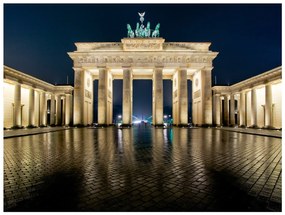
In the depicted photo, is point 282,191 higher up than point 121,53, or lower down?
lower down

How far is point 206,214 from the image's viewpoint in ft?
9.74

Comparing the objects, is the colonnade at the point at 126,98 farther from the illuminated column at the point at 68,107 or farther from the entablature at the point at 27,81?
the entablature at the point at 27,81

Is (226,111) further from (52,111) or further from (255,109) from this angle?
(52,111)

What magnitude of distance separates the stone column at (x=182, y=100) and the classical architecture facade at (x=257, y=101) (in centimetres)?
871

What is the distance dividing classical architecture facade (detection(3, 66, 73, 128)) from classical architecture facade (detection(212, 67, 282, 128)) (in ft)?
118

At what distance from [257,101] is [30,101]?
43.9 metres

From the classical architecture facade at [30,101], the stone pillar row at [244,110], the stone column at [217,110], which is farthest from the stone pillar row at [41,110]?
the stone pillar row at [244,110]

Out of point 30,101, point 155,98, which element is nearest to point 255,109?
point 155,98

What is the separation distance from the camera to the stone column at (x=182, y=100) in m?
33.7

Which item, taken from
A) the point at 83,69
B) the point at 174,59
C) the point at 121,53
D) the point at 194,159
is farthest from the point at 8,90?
the point at 194,159

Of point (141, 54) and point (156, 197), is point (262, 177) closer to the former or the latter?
point (156, 197)

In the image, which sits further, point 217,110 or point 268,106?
point 217,110

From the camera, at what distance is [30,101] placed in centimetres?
3125

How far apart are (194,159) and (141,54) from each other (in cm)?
3033
